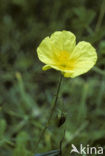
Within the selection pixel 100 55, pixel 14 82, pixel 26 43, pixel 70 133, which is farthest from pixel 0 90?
pixel 100 55

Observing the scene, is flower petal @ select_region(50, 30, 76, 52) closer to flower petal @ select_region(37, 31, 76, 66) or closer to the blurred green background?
flower petal @ select_region(37, 31, 76, 66)

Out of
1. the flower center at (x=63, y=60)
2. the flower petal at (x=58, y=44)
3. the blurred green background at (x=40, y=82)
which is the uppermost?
the flower petal at (x=58, y=44)

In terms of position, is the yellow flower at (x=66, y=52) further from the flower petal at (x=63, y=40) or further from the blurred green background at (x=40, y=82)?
the blurred green background at (x=40, y=82)

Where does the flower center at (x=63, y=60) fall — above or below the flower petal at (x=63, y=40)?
below

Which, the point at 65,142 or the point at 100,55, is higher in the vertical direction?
the point at 100,55

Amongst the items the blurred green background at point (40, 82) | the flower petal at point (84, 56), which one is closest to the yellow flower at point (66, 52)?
the flower petal at point (84, 56)

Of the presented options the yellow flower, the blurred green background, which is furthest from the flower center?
the blurred green background

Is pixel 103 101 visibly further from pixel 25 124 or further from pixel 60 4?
pixel 60 4

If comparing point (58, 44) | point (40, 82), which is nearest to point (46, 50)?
point (58, 44)
